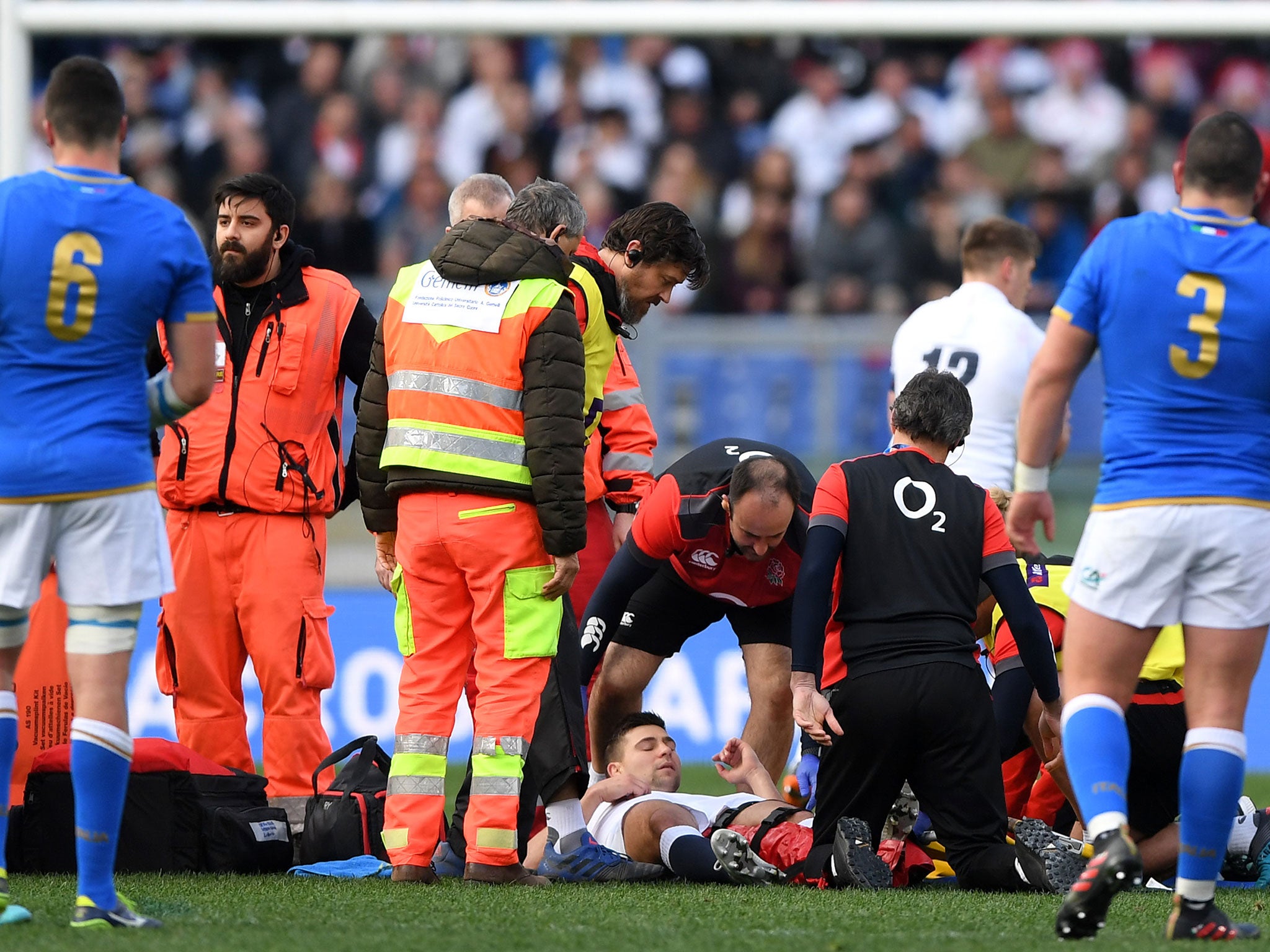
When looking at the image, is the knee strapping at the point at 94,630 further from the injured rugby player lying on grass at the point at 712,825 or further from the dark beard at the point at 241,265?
the dark beard at the point at 241,265

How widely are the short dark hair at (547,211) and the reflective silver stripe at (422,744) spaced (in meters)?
1.80

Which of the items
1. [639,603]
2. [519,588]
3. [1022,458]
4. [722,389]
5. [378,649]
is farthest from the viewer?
[722,389]

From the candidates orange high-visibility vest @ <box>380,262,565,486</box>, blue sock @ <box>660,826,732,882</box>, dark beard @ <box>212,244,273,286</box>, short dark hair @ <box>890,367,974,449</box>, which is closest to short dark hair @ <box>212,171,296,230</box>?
dark beard @ <box>212,244,273,286</box>

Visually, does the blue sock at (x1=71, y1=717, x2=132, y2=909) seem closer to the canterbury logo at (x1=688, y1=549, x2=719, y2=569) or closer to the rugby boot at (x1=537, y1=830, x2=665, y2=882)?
the rugby boot at (x1=537, y1=830, x2=665, y2=882)

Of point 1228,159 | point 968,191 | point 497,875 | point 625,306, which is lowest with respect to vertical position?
Result: point 497,875

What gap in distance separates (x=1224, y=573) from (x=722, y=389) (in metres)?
6.32

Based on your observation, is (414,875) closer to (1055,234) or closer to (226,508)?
(226,508)

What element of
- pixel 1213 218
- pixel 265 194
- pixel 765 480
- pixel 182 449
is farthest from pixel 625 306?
pixel 1213 218

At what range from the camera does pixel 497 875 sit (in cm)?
573

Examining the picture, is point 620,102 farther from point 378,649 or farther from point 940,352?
point 940,352

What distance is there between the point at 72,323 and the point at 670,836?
2701 mm

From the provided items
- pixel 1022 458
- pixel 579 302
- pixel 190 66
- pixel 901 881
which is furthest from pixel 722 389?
pixel 190 66

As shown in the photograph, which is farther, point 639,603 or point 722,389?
point 722,389

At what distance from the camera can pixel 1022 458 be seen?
495cm
